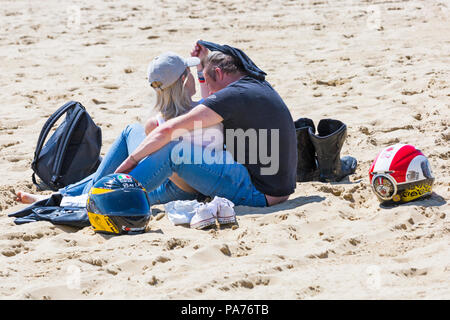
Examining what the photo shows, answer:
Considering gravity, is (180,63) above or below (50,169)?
above

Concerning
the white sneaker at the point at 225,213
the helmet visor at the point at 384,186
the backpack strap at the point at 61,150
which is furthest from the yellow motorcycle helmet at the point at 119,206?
the helmet visor at the point at 384,186

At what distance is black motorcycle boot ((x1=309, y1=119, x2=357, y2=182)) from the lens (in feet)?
16.9

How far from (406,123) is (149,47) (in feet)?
14.4

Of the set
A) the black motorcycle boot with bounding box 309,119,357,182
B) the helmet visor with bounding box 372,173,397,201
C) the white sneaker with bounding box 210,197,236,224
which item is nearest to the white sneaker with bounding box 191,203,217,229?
the white sneaker with bounding box 210,197,236,224

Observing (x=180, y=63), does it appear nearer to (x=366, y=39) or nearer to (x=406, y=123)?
(x=406, y=123)

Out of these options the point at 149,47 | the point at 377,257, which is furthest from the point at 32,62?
the point at 377,257

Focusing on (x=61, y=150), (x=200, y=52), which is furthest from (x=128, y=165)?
(x=200, y=52)

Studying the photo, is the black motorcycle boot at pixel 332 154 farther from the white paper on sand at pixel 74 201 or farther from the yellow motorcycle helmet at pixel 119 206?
the white paper on sand at pixel 74 201

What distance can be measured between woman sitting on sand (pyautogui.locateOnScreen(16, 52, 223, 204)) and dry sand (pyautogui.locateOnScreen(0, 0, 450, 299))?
187 millimetres

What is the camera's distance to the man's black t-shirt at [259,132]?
455cm

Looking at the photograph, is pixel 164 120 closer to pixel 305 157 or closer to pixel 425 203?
pixel 305 157

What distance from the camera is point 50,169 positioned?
5.39 metres

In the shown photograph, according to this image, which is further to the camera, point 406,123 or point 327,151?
point 406,123

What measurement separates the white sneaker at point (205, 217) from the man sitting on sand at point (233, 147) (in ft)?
1.04
